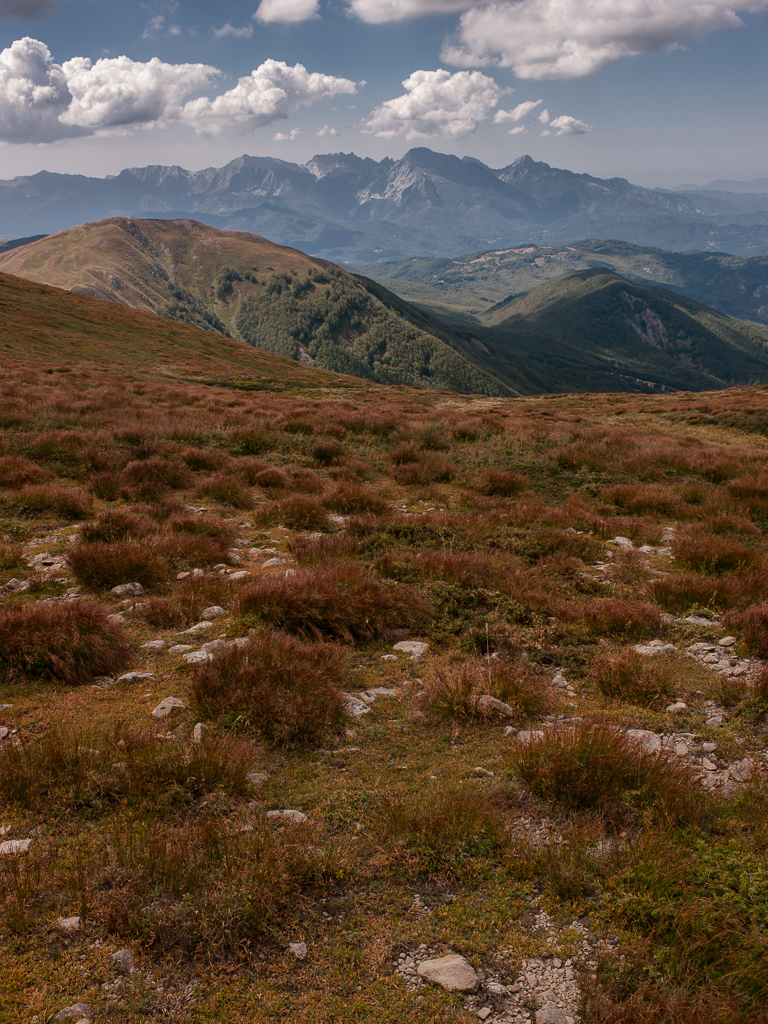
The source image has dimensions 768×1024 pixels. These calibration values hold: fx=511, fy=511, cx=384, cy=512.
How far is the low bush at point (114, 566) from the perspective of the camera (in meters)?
6.63

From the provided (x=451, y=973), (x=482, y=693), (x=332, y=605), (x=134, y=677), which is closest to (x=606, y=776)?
(x=482, y=693)

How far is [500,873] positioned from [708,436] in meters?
29.8

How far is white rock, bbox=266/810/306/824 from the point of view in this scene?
3.40 metres

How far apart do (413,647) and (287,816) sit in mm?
2796

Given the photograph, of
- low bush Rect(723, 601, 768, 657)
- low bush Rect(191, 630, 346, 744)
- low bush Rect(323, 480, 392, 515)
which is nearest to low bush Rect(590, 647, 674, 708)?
low bush Rect(723, 601, 768, 657)

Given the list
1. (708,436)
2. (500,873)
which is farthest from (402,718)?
(708,436)

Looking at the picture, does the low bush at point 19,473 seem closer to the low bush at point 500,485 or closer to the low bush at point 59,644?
the low bush at point 59,644

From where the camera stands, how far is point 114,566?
263 inches

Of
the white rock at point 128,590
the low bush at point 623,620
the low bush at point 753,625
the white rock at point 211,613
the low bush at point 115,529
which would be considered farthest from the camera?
the low bush at point 115,529

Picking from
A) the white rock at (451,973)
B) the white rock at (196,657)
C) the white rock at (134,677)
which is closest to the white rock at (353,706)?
the white rock at (196,657)

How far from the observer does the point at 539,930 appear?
281 cm

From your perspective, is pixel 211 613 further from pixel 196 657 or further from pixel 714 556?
Answer: pixel 714 556

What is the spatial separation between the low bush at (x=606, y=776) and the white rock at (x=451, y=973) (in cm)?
134

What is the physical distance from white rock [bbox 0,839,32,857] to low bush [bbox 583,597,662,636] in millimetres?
5780
